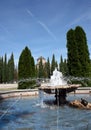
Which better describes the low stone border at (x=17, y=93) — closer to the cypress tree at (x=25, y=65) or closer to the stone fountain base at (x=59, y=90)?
the stone fountain base at (x=59, y=90)

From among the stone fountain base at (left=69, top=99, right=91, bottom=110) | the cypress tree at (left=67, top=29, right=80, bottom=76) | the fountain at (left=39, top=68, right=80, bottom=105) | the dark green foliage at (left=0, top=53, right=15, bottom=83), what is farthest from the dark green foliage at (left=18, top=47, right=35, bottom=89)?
the dark green foliage at (left=0, top=53, right=15, bottom=83)

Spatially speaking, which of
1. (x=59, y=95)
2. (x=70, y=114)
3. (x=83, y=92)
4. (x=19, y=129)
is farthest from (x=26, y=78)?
(x=19, y=129)

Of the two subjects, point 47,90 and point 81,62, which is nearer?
point 47,90

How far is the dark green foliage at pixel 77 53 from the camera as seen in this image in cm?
4144

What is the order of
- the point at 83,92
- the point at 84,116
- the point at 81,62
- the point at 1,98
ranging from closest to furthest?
the point at 84,116 → the point at 1,98 → the point at 83,92 → the point at 81,62

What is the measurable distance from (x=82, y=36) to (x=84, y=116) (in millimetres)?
28519

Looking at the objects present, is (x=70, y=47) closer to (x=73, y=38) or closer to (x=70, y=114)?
(x=73, y=38)

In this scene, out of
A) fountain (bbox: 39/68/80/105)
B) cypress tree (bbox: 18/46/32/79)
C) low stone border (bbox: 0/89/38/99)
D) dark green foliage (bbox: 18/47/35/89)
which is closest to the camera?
fountain (bbox: 39/68/80/105)

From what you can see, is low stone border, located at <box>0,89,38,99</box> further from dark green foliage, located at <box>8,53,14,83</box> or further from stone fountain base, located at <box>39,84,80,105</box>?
dark green foliage, located at <box>8,53,14,83</box>

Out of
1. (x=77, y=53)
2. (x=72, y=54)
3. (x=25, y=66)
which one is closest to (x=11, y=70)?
(x=25, y=66)

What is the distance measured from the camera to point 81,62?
42.2 m

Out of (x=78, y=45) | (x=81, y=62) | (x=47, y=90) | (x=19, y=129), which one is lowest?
(x=19, y=129)

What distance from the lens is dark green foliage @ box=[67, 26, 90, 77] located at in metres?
41.4

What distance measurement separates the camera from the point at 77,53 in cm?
4216
